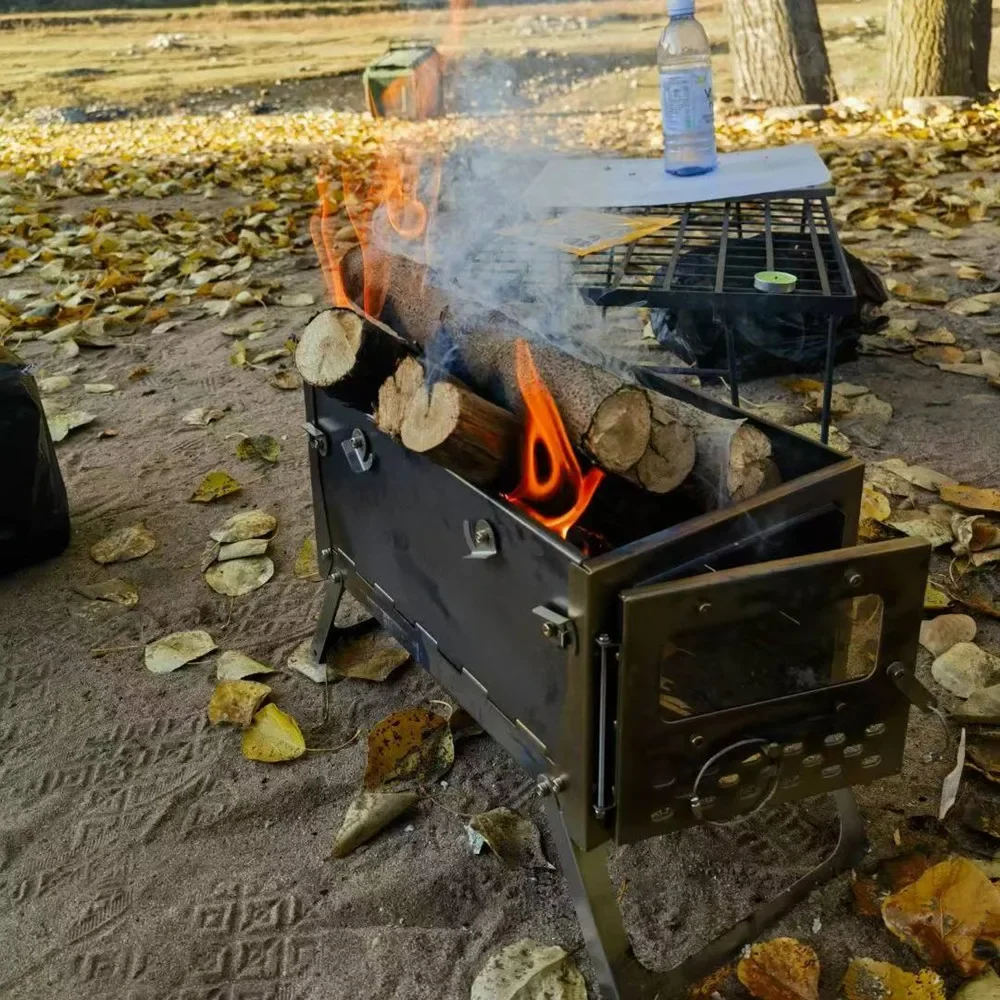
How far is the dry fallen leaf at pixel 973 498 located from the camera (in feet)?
8.97

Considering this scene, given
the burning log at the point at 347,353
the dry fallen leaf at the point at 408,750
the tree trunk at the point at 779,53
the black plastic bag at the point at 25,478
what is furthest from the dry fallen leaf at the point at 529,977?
the tree trunk at the point at 779,53

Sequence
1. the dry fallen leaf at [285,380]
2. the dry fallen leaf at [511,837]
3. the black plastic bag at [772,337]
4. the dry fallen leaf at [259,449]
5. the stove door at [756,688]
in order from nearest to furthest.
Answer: the stove door at [756,688], the dry fallen leaf at [511,837], the dry fallen leaf at [259,449], the black plastic bag at [772,337], the dry fallen leaf at [285,380]

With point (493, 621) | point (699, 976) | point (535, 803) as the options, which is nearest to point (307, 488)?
point (535, 803)

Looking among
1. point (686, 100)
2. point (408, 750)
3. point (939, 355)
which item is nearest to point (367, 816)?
point (408, 750)

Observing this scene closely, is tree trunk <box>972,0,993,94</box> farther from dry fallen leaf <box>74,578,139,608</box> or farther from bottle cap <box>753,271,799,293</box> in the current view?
dry fallen leaf <box>74,578,139,608</box>

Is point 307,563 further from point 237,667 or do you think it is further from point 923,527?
point 923,527

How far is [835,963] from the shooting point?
163 cm

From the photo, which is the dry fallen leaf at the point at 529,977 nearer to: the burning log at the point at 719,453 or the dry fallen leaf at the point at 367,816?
the dry fallen leaf at the point at 367,816

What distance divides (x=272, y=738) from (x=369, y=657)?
0.34 m

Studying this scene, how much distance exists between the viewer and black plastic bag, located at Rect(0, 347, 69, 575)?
272cm

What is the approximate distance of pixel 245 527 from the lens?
299cm

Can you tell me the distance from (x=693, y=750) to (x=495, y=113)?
962 centimetres

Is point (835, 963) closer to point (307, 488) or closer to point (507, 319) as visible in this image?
point (507, 319)

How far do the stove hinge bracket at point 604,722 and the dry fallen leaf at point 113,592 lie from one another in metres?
1.65
